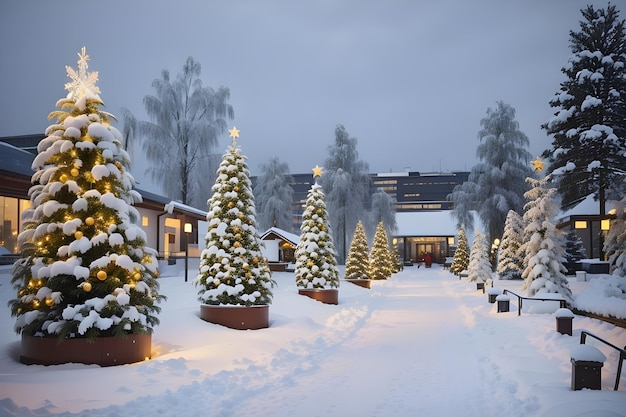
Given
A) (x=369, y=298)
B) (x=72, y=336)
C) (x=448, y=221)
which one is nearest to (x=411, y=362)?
(x=72, y=336)

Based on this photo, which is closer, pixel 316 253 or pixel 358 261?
pixel 316 253

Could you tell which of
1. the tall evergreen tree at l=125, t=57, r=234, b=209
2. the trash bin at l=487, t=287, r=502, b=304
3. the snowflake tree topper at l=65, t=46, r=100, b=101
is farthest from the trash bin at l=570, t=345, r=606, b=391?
the tall evergreen tree at l=125, t=57, r=234, b=209

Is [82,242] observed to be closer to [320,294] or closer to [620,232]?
[320,294]

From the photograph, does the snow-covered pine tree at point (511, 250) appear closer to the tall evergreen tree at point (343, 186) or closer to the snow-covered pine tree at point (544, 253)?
the tall evergreen tree at point (343, 186)

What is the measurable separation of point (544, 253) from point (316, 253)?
8.58 m

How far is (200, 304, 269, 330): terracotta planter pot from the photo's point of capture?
14273 mm

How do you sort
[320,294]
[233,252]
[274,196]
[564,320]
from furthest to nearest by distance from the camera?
[274,196]
[320,294]
[233,252]
[564,320]

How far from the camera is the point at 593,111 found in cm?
3173

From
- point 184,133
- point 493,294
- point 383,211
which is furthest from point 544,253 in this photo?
point 383,211

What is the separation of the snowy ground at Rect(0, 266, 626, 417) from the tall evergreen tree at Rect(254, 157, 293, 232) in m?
37.4

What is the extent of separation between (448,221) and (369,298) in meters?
55.6

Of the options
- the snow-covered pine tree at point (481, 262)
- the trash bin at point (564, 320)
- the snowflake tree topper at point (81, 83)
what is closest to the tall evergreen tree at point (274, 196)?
the snow-covered pine tree at point (481, 262)

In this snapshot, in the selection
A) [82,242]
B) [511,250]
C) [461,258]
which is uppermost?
[82,242]

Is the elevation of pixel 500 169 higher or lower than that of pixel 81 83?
higher
